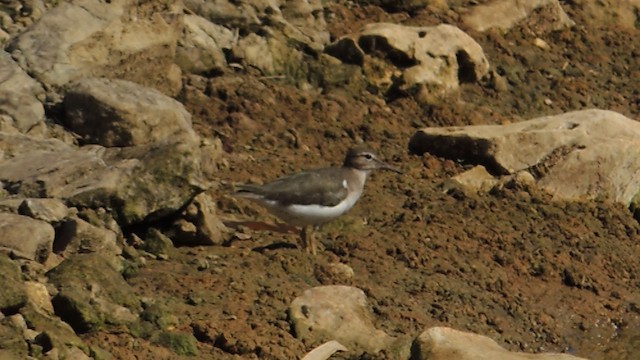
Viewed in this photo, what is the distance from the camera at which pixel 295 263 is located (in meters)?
12.0

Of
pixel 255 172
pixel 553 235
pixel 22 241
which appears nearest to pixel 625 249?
pixel 553 235

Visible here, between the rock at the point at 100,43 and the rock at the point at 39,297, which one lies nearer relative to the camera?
the rock at the point at 39,297

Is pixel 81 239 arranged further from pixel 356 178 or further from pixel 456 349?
pixel 356 178

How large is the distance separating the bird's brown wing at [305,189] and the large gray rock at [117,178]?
37.1 inches

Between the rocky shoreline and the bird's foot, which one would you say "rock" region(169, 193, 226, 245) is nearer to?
the rocky shoreline

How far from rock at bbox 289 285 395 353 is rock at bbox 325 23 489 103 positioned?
17.2 ft

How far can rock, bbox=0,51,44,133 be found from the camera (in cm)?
1265

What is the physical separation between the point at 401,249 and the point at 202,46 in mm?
3868

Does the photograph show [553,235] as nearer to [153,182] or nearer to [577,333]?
[577,333]

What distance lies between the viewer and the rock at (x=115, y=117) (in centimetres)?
1277

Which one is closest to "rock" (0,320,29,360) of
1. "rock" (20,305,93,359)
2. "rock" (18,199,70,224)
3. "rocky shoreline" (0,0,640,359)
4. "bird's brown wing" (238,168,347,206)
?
"rocky shoreline" (0,0,640,359)

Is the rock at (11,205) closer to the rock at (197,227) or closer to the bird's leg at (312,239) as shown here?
the rock at (197,227)

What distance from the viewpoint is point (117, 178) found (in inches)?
454

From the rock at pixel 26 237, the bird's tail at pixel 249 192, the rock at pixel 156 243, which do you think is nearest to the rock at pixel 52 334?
the rock at pixel 26 237
